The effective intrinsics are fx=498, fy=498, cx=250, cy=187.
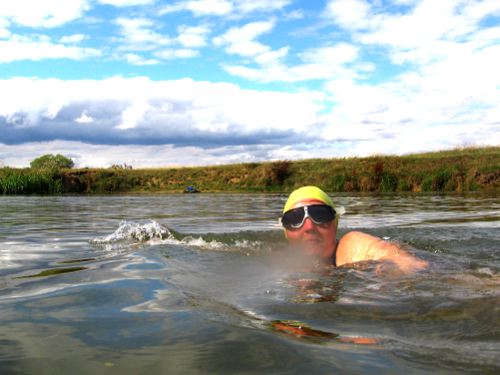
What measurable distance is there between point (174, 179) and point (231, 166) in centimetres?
500

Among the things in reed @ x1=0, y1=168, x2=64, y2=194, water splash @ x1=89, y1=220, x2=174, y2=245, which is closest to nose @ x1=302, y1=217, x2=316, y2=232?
water splash @ x1=89, y1=220, x2=174, y2=245

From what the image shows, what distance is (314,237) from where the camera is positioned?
6.01 m

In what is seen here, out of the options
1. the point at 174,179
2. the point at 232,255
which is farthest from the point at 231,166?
the point at 232,255

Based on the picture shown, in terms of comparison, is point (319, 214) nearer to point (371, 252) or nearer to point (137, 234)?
point (371, 252)

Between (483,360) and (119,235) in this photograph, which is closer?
(483,360)

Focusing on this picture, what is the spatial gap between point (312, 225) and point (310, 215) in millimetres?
122

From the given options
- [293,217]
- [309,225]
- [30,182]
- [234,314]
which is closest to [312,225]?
[309,225]

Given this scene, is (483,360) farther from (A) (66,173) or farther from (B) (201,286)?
(A) (66,173)

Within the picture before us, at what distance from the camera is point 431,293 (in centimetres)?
377

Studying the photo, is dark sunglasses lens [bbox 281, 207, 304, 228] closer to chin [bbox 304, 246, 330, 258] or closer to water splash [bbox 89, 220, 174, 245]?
chin [bbox 304, 246, 330, 258]

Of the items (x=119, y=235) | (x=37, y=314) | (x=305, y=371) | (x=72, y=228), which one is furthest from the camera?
(x=72, y=228)

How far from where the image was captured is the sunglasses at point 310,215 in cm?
598

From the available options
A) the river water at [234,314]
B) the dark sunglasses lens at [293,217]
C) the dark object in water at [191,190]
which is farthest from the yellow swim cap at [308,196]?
the dark object in water at [191,190]

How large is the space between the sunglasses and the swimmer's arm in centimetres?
35
